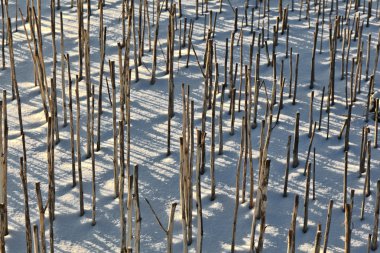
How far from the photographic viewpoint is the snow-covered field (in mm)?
2525

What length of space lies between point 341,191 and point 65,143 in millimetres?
1101

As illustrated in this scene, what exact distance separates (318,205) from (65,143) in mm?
1039

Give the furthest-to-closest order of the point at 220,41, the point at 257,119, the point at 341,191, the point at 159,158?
1. the point at 220,41
2. the point at 257,119
3. the point at 159,158
4. the point at 341,191

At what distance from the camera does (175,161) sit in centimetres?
291

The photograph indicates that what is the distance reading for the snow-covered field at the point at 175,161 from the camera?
2.53m

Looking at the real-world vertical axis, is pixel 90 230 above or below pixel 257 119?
below

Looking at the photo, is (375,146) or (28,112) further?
(28,112)

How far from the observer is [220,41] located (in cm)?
385

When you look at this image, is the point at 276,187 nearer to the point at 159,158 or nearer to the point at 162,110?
the point at 159,158

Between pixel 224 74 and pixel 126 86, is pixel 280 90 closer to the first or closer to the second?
pixel 224 74

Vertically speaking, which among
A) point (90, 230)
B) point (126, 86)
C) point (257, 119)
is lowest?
point (90, 230)

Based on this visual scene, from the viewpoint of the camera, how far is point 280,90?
3.19 metres

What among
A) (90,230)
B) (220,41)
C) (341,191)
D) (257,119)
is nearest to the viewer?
(90,230)

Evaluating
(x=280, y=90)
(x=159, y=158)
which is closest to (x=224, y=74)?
(x=280, y=90)
